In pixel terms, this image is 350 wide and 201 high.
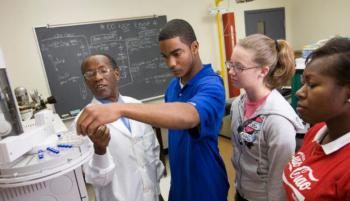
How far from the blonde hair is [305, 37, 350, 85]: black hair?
41 centimetres

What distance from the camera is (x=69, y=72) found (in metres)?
2.90

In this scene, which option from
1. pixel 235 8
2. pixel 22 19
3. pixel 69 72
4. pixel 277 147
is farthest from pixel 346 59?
pixel 235 8

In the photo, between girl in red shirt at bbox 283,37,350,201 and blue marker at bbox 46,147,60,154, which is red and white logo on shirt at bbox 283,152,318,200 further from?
blue marker at bbox 46,147,60,154

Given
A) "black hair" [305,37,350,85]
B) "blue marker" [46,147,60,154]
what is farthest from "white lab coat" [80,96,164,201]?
"black hair" [305,37,350,85]

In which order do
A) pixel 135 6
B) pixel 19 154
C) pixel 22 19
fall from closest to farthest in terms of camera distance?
pixel 19 154 < pixel 22 19 < pixel 135 6

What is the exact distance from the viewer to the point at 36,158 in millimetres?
686

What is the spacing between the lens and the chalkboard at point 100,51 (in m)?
2.83

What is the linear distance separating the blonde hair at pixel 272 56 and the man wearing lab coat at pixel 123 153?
673 millimetres

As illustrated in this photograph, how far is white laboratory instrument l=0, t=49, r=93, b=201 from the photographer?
0.64 meters

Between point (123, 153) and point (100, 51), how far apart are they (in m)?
2.14

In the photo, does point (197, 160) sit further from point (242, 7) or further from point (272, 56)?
point (242, 7)

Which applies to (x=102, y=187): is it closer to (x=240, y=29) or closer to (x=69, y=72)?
(x=69, y=72)

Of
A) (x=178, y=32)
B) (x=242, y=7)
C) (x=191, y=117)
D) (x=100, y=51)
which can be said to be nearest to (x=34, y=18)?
(x=100, y=51)

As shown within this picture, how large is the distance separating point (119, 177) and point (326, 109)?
0.92 metres
